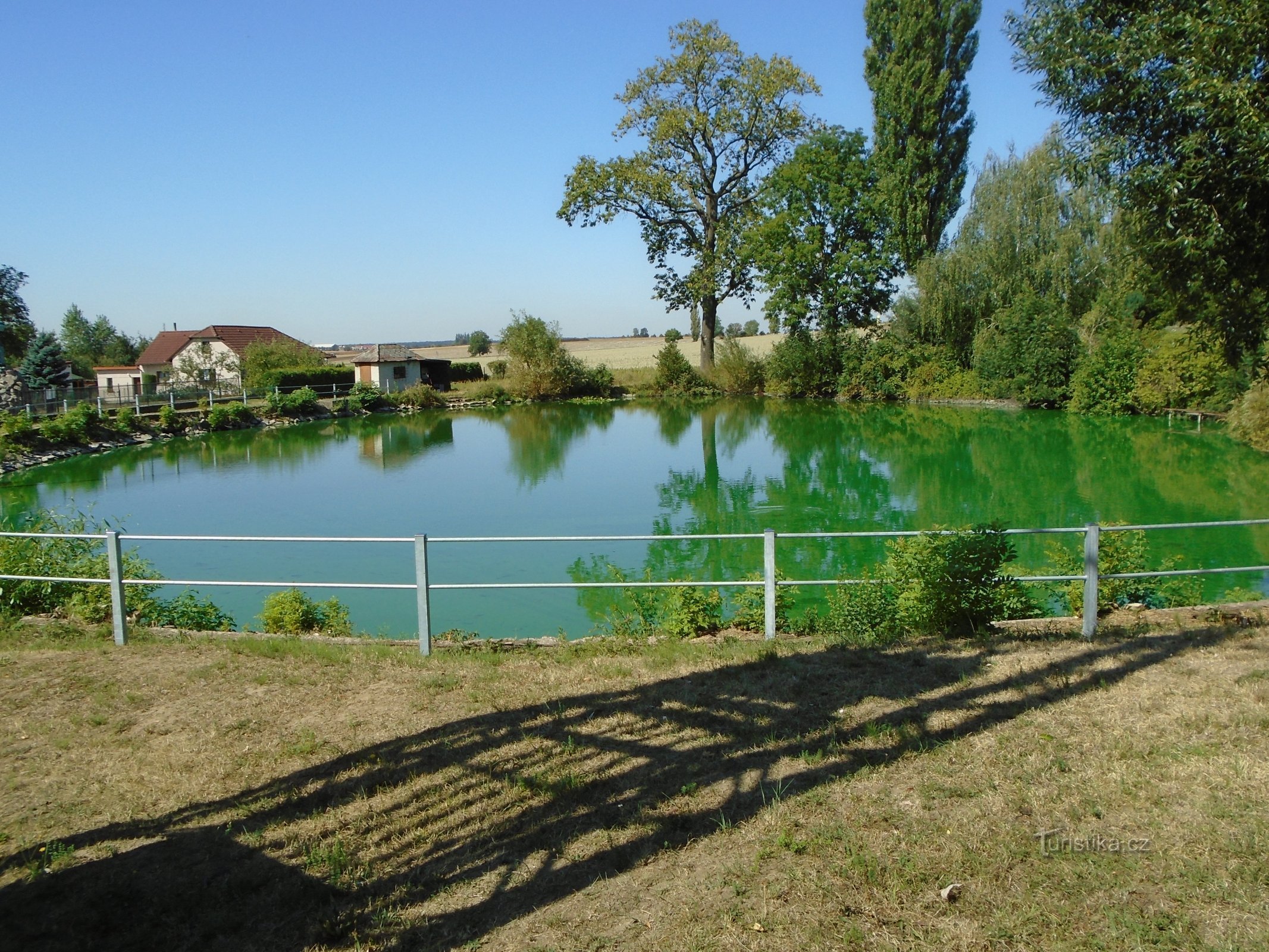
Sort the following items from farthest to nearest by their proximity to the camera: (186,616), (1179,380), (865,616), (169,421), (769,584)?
(169,421), (1179,380), (186,616), (865,616), (769,584)

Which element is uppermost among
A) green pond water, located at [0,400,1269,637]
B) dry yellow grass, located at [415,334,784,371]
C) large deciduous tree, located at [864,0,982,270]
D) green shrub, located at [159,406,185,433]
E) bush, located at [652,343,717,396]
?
large deciduous tree, located at [864,0,982,270]

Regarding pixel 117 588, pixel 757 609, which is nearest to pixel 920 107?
pixel 757 609

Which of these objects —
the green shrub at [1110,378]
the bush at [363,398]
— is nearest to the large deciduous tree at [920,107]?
the green shrub at [1110,378]

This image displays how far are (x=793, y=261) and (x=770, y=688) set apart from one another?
149 feet

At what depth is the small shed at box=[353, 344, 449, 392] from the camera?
182ft

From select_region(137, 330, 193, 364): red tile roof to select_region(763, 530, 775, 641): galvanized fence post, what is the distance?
6184 centimetres

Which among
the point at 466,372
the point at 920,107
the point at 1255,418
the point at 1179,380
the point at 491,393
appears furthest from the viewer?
the point at 466,372

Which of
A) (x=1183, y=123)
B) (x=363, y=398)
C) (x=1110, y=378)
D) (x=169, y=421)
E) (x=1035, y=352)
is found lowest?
(x=169, y=421)

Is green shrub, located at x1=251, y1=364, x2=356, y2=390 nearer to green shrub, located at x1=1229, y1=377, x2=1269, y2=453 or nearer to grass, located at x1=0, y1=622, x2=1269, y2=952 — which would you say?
green shrub, located at x1=1229, y1=377, x2=1269, y2=453

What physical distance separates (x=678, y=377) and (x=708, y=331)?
341 centimetres

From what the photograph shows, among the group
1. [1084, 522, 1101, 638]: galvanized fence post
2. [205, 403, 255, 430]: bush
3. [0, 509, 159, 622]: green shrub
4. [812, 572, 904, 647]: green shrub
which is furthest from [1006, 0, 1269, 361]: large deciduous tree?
[205, 403, 255, 430]: bush

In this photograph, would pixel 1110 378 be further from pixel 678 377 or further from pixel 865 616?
pixel 865 616

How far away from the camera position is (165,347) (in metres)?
62.9

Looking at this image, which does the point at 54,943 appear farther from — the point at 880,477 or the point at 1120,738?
the point at 880,477
